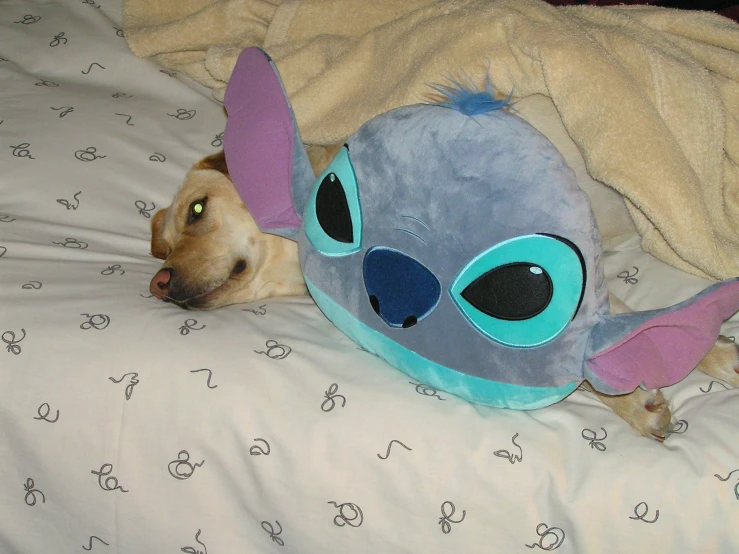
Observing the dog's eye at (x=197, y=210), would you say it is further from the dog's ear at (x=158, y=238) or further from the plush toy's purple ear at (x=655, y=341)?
the plush toy's purple ear at (x=655, y=341)

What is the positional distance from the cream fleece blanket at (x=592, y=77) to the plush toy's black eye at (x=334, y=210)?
385mm

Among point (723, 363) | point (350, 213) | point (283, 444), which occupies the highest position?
point (350, 213)

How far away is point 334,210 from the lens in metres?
1.52

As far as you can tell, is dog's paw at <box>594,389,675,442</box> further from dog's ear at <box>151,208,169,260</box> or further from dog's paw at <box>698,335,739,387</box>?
dog's ear at <box>151,208,169,260</box>

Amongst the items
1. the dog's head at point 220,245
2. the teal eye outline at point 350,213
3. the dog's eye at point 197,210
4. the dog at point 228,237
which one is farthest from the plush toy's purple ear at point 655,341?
the dog's eye at point 197,210

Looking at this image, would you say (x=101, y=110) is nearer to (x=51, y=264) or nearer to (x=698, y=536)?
(x=51, y=264)

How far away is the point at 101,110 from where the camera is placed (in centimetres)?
222

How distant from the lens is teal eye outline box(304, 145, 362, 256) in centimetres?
148

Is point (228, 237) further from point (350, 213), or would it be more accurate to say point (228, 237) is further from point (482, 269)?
point (482, 269)

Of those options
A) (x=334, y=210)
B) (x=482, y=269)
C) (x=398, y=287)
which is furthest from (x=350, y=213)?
(x=482, y=269)

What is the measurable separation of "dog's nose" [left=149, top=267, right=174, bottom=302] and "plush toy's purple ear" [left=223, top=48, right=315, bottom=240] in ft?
0.90

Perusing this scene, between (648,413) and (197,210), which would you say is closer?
(648,413)

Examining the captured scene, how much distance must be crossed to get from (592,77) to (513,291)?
1.99 ft

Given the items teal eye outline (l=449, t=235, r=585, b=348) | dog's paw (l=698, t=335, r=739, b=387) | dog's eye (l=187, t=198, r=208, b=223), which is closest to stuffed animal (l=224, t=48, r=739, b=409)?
teal eye outline (l=449, t=235, r=585, b=348)
